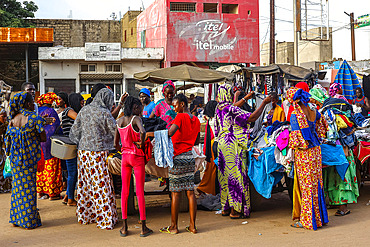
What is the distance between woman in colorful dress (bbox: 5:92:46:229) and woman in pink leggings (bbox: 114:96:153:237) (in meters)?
1.27

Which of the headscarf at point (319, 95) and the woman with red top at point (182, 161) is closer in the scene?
the woman with red top at point (182, 161)

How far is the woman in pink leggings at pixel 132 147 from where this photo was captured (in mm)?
5023

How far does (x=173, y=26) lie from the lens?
80.4 feet

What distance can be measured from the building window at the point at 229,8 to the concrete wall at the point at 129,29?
8367 millimetres

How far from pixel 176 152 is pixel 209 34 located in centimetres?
2075

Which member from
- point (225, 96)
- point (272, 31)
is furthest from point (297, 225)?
point (272, 31)

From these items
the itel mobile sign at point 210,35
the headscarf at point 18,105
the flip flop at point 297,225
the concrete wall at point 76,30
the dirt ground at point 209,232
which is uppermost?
the concrete wall at point 76,30

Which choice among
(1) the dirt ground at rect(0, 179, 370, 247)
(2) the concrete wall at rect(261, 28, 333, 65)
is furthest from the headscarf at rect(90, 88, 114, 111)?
(2) the concrete wall at rect(261, 28, 333, 65)

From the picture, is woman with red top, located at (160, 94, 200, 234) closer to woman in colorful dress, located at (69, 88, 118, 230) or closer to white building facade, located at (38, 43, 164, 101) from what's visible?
woman in colorful dress, located at (69, 88, 118, 230)

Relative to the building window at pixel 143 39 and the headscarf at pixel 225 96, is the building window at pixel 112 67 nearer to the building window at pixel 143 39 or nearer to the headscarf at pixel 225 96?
the building window at pixel 143 39

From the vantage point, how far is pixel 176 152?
5.14m

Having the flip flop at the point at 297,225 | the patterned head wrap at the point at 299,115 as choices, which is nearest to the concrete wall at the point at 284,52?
→ the patterned head wrap at the point at 299,115

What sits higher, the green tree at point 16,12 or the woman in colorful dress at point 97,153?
the green tree at point 16,12

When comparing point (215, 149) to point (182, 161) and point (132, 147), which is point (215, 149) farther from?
point (132, 147)
